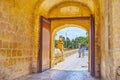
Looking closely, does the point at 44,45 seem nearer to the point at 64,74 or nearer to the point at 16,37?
the point at 64,74

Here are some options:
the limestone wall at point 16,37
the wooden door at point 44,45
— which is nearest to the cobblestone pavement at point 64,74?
the wooden door at point 44,45

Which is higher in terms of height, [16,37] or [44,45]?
[16,37]

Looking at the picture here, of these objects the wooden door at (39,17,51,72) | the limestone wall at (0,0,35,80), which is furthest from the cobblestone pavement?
the limestone wall at (0,0,35,80)

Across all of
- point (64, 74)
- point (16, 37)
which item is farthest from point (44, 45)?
point (16, 37)

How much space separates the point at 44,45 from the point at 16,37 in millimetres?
2358

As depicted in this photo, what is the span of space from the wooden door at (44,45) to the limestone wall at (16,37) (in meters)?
0.54

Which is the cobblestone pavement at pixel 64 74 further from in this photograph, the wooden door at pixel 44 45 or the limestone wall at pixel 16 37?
the limestone wall at pixel 16 37

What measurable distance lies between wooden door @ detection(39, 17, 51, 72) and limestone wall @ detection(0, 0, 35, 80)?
1.79 feet

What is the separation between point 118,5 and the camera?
12.5 feet

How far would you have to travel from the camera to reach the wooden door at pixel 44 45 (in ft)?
25.6

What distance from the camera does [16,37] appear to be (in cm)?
604

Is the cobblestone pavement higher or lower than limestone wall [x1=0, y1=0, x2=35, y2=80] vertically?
lower

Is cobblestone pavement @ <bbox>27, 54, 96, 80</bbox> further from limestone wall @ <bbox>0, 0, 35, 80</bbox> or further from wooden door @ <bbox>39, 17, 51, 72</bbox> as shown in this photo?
limestone wall @ <bbox>0, 0, 35, 80</bbox>

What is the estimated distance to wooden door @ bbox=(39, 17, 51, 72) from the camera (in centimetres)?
779
